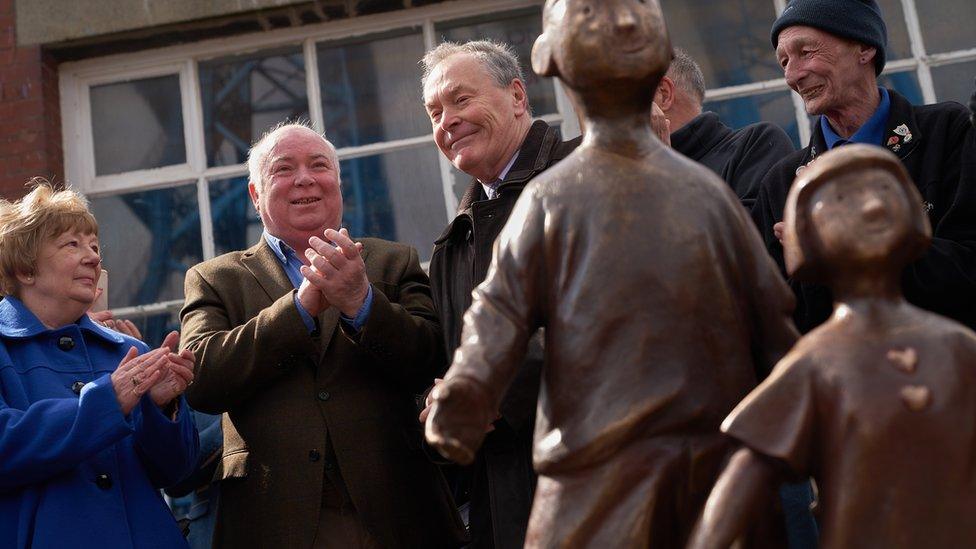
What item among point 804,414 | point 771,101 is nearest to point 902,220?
point 804,414

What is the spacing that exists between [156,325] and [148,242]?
1.39 feet

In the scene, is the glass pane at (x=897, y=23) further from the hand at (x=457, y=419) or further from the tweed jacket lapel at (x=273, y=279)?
the hand at (x=457, y=419)

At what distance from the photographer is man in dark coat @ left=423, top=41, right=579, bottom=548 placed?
2.99 meters

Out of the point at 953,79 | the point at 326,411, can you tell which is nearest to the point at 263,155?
the point at 326,411

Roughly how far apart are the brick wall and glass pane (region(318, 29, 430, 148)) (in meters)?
1.37

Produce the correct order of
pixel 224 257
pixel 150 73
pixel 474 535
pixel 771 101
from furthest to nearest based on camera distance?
pixel 150 73 < pixel 771 101 < pixel 224 257 < pixel 474 535

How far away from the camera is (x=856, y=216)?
187cm

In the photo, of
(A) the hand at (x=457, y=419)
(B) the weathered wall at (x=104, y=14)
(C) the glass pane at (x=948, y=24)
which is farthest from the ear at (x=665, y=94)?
(B) the weathered wall at (x=104, y=14)

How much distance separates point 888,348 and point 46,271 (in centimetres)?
249

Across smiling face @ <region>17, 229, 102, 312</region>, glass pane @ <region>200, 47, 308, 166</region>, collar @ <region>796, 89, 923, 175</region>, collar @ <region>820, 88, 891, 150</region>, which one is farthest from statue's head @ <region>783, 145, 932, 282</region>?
glass pane @ <region>200, 47, 308, 166</region>

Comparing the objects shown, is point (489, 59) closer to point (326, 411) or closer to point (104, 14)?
point (326, 411)

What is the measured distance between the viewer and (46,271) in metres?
3.57

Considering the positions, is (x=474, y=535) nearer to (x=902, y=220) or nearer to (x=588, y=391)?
(x=588, y=391)

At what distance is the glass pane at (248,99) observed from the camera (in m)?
6.51
